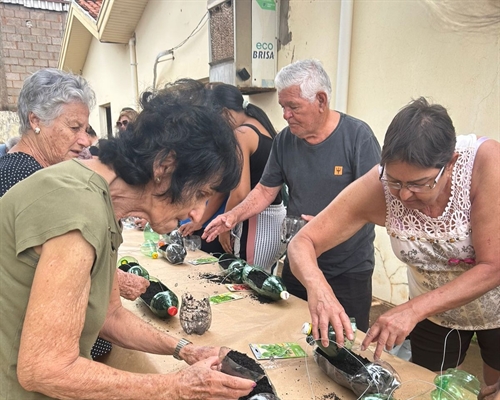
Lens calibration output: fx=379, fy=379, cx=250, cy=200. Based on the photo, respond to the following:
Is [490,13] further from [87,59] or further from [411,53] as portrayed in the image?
[87,59]

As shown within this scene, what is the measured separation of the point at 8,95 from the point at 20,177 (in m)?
10.1

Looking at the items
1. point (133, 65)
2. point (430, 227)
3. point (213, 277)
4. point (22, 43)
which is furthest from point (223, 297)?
point (22, 43)

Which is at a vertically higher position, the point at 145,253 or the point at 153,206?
the point at 153,206

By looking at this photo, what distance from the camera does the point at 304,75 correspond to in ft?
6.48

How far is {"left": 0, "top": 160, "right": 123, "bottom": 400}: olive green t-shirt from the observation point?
0.80 metres

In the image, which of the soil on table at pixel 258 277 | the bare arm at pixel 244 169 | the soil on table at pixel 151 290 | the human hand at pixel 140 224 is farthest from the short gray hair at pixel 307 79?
the human hand at pixel 140 224

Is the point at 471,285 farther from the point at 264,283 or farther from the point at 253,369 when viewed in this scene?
the point at 264,283

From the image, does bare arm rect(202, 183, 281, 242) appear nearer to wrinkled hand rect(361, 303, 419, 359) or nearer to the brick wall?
wrinkled hand rect(361, 303, 419, 359)

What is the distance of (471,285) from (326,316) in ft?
1.49

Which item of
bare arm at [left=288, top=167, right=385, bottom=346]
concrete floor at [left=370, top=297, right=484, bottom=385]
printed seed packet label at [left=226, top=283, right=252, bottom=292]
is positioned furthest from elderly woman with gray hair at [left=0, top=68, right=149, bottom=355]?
concrete floor at [left=370, top=297, right=484, bottom=385]

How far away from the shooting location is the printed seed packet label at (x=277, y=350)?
1.29m

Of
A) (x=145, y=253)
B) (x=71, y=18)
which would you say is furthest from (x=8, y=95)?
(x=145, y=253)

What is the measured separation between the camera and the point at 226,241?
2.62 m

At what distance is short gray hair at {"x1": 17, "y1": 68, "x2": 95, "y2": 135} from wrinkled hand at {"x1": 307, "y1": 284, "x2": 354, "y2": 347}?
138cm
